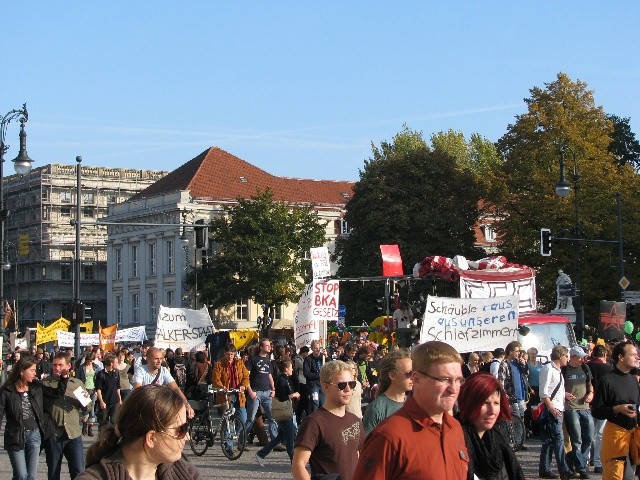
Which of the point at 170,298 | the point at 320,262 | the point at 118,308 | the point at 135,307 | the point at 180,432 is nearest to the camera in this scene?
the point at 180,432

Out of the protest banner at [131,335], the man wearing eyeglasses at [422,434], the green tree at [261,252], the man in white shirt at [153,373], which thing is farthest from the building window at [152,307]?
the man wearing eyeglasses at [422,434]

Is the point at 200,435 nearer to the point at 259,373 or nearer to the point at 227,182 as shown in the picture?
the point at 259,373

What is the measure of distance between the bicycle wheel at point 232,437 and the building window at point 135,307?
279ft

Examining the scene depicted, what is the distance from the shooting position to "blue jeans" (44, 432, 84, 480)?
1251cm

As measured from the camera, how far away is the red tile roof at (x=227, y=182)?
325ft

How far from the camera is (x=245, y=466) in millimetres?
17812

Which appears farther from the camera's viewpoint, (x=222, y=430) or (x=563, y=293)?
(x=563, y=293)

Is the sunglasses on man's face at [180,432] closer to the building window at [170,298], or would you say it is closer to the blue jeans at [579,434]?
the blue jeans at [579,434]

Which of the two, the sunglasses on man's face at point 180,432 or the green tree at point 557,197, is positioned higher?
the green tree at point 557,197

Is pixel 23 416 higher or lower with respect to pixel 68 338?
higher

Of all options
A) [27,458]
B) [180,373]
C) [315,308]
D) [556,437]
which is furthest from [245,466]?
[315,308]

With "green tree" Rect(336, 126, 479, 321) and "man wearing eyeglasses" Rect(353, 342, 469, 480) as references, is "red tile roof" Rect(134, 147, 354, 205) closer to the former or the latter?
"green tree" Rect(336, 126, 479, 321)

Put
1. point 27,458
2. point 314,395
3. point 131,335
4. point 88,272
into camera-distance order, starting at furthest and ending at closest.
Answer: point 88,272 → point 131,335 → point 314,395 → point 27,458

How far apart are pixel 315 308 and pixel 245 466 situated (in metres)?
10.8
